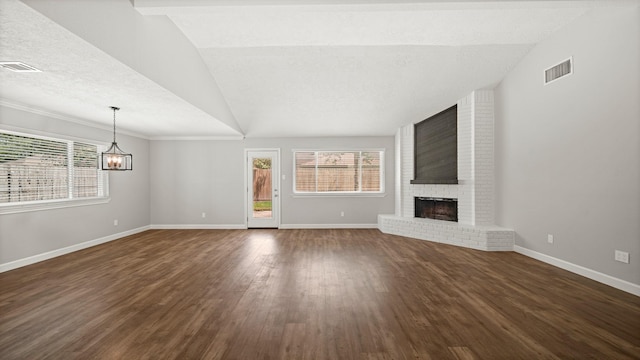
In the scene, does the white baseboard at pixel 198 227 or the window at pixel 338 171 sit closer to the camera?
the white baseboard at pixel 198 227

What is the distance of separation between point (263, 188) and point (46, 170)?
13.2 feet

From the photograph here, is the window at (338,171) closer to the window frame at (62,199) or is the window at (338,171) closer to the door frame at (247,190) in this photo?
the door frame at (247,190)

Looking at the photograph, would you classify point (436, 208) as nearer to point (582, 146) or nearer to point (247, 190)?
point (582, 146)

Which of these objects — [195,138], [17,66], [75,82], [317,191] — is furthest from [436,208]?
[17,66]

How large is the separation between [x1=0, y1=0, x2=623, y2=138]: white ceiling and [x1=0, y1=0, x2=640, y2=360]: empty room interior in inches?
1.3

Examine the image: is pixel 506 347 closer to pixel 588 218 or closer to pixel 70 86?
pixel 588 218

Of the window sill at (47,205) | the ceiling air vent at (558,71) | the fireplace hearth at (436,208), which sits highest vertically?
the ceiling air vent at (558,71)

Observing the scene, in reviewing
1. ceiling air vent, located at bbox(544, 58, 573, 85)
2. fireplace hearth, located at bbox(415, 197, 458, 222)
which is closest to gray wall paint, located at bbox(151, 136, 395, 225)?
fireplace hearth, located at bbox(415, 197, 458, 222)

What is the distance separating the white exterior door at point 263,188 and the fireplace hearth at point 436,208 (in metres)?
3.39

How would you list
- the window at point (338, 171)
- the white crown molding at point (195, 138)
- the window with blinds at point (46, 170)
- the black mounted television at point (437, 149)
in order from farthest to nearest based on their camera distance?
1. the window at point (338, 171)
2. the white crown molding at point (195, 138)
3. the black mounted television at point (437, 149)
4. the window with blinds at point (46, 170)

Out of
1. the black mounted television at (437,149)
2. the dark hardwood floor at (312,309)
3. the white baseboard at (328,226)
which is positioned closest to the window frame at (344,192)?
the white baseboard at (328,226)

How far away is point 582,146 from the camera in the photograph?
143 inches

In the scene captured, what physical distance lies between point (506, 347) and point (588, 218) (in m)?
2.58

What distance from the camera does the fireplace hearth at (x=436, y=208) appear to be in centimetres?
591
